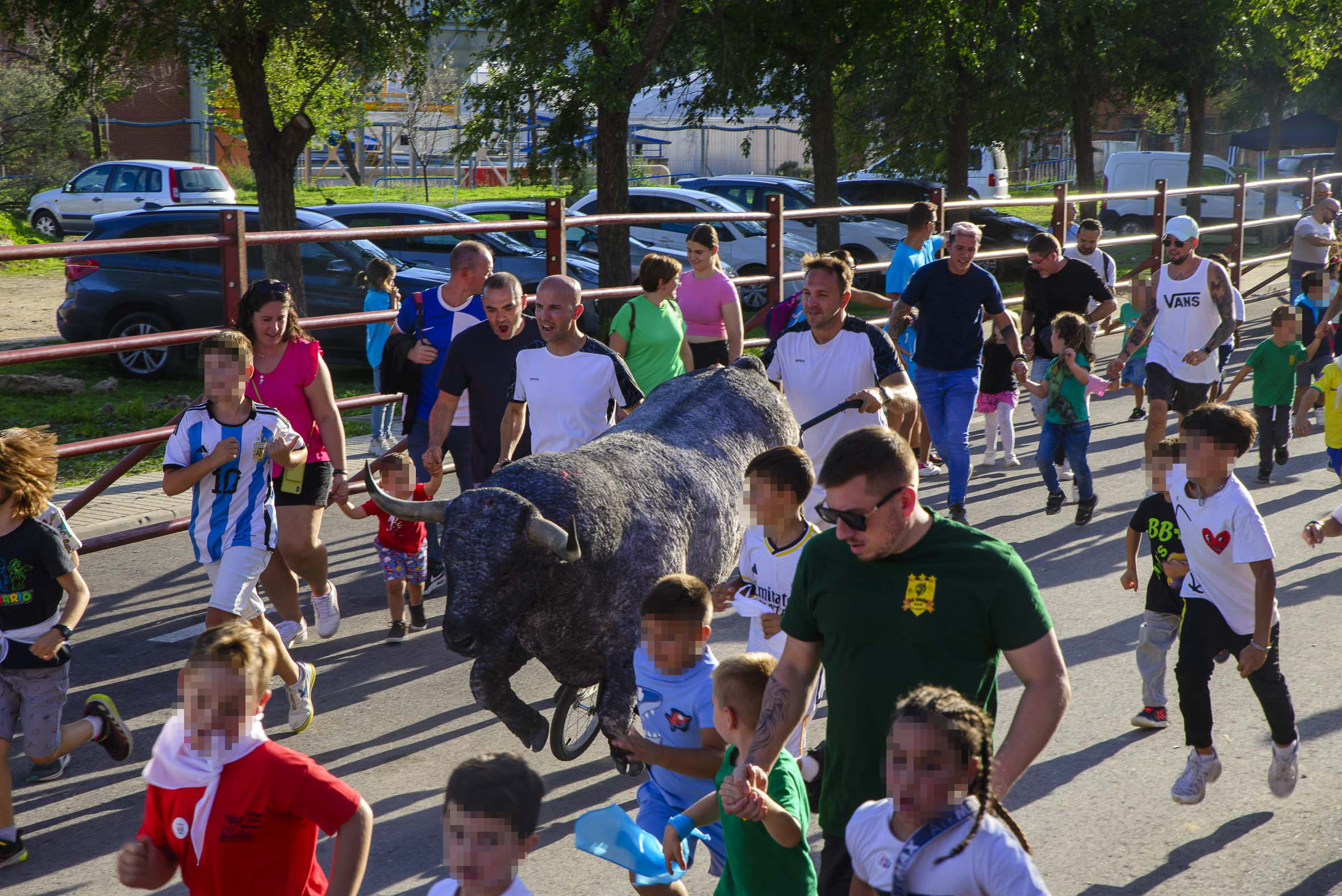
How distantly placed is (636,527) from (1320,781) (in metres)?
3.02

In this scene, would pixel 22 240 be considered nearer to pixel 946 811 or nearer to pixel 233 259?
pixel 233 259

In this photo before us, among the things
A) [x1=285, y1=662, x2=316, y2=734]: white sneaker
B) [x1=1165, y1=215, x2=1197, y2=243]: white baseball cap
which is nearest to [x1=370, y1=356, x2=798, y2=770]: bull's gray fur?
[x1=285, y1=662, x2=316, y2=734]: white sneaker

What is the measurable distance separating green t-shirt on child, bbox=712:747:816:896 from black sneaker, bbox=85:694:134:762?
3.02 m

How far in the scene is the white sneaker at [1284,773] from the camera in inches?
199

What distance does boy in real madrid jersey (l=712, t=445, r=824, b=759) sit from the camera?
4477 mm

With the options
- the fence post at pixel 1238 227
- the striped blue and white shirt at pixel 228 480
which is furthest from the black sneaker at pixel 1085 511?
the fence post at pixel 1238 227

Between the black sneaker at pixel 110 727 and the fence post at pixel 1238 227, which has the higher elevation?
the fence post at pixel 1238 227

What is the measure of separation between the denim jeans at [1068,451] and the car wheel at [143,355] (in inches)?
381

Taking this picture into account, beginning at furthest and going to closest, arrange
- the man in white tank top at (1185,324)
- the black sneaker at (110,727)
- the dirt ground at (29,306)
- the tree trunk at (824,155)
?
1. the tree trunk at (824,155)
2. the dirt ground at (29,306)
3. the man in white tank top at (1185,324)
4. the black sneaker at (110,727)

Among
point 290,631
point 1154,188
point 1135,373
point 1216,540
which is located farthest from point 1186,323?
point 1154,188

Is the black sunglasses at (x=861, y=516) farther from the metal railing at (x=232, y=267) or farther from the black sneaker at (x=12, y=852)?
the metal railing at (x=232, y=267)

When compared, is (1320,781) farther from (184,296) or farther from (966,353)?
(184,296)

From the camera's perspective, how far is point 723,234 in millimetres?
19281

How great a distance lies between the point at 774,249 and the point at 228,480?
7.84 metres
